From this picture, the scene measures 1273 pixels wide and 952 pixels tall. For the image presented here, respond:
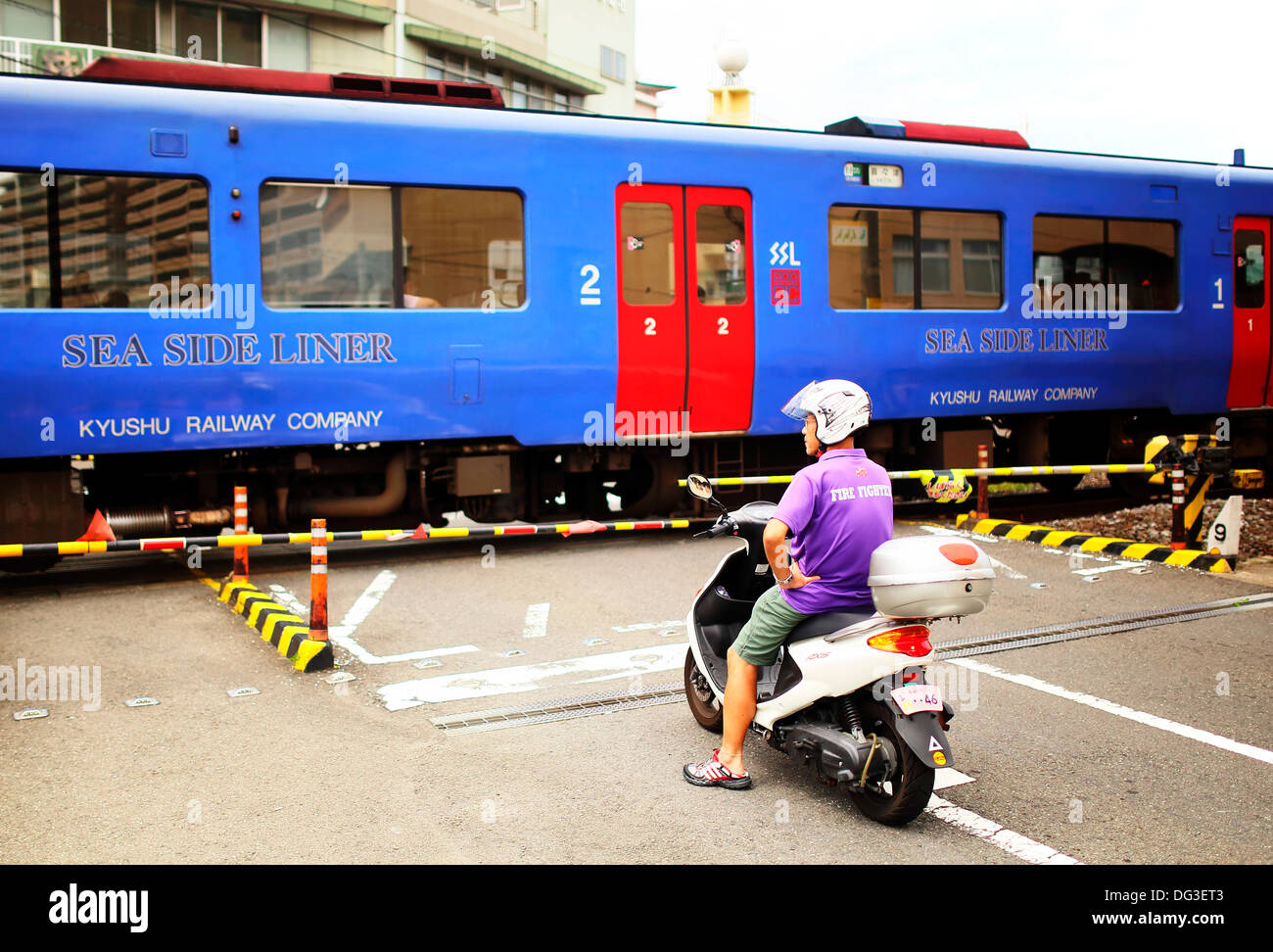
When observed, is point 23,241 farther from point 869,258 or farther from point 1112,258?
point 1112,258

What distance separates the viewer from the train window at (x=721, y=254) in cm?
1021

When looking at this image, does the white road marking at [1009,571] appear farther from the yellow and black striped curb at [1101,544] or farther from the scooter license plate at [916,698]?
the scooter license plate at [916,698]

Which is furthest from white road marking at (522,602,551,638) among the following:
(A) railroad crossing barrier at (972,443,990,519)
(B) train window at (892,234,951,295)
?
(B) train window at (892,234,951,295)

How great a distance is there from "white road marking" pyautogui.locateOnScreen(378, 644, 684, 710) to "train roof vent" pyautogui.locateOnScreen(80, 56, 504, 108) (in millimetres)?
4849

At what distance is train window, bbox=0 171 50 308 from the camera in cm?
817

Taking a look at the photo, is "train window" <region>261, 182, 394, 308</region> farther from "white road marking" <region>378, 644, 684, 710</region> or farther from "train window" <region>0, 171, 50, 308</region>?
"white road marking" <region>378, 644, 684, 710</region>

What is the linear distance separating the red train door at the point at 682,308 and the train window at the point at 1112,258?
3403 millimetres

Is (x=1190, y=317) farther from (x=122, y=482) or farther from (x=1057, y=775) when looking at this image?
(x=122, y=482)

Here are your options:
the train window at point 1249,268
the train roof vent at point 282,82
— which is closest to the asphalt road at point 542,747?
the train roof vent at point 282,82

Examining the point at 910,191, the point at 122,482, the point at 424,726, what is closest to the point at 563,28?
the point at 910,191

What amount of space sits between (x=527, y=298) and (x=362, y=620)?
3.27 meters

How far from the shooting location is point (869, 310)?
10.9 meters

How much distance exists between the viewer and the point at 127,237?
8.46 m
